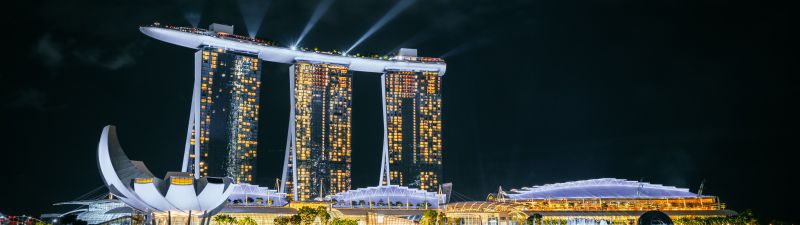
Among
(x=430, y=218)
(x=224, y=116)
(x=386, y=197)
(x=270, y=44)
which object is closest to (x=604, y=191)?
(x=430, y=218)

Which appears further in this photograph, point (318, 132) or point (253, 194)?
point (318, 132)

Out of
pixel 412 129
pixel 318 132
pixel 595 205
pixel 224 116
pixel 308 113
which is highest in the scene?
pixel 308 113

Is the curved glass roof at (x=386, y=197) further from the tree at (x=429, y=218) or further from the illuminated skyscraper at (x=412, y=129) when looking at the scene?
the tree at (x=429, y=218)

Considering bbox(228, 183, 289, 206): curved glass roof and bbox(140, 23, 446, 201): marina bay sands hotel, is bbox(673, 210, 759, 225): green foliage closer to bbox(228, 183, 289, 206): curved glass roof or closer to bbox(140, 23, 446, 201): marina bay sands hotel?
bbox(228, 183, 289, 206): curved glass roof

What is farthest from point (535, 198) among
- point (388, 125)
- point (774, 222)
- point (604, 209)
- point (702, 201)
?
point (388, 125)

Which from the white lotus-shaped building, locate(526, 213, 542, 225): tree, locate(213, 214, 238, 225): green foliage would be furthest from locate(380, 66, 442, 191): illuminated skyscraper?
the white lotus-shaped building

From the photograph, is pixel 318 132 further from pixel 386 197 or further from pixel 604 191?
pixel 604 191
